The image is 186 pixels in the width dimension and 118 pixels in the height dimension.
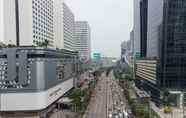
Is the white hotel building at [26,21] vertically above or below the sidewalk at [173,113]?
above

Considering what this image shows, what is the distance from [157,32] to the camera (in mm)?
48562

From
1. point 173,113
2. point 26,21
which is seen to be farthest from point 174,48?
point 26,21

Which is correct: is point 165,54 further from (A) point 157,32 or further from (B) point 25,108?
(B) point 25,108

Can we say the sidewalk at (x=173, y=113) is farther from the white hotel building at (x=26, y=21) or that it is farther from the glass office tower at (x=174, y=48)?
the white hotel building at (x=26, y=21)

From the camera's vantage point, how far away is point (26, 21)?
48.6 m

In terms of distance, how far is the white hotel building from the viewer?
142 ft

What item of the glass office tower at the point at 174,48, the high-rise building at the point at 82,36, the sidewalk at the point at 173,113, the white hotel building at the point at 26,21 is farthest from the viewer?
the high-rise building at the point at 82,36

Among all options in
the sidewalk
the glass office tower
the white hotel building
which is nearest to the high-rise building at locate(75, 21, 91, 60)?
the white hotel building

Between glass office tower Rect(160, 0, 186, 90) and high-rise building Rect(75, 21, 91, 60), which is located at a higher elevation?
high-rise building Rect(75, 21, 91, 60)

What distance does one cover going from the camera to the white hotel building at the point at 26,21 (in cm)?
4316

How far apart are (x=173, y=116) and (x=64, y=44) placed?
163 feet

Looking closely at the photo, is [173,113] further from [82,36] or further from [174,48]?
[82,36]

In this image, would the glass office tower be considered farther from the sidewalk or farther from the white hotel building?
the white hotel building

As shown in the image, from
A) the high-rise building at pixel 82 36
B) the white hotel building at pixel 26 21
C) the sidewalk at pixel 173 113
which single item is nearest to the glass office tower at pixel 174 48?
the sidewalk at pixel 173 113
